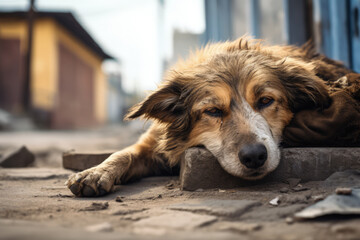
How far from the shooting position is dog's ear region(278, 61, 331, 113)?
310 cm

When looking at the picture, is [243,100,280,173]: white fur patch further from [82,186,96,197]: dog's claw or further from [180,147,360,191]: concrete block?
[82,186,96,197]: dog's claw

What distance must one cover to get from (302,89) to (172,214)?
190 cm

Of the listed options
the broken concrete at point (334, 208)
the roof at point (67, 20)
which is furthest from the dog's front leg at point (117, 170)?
the roof at point (67, 20)

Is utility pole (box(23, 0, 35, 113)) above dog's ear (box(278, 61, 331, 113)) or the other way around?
above

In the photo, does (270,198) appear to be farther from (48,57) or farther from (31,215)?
(48,57)

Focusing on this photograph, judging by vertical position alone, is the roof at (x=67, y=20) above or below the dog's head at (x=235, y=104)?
above

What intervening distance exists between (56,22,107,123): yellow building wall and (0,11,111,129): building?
0.06 metres

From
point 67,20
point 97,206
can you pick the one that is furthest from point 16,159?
point 67,20

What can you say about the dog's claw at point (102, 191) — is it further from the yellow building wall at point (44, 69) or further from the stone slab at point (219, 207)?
the yellow building wall at point (44, 69)

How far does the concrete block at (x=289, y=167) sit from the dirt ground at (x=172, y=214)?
9cm

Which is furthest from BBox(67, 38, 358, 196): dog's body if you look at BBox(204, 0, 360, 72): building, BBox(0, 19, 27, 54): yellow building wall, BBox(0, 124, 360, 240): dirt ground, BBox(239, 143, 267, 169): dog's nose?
BBox(0, 19, 27, 54): yellow building wall

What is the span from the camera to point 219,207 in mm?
1964

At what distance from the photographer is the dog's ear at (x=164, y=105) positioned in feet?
10.6

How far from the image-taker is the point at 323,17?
240 inches
